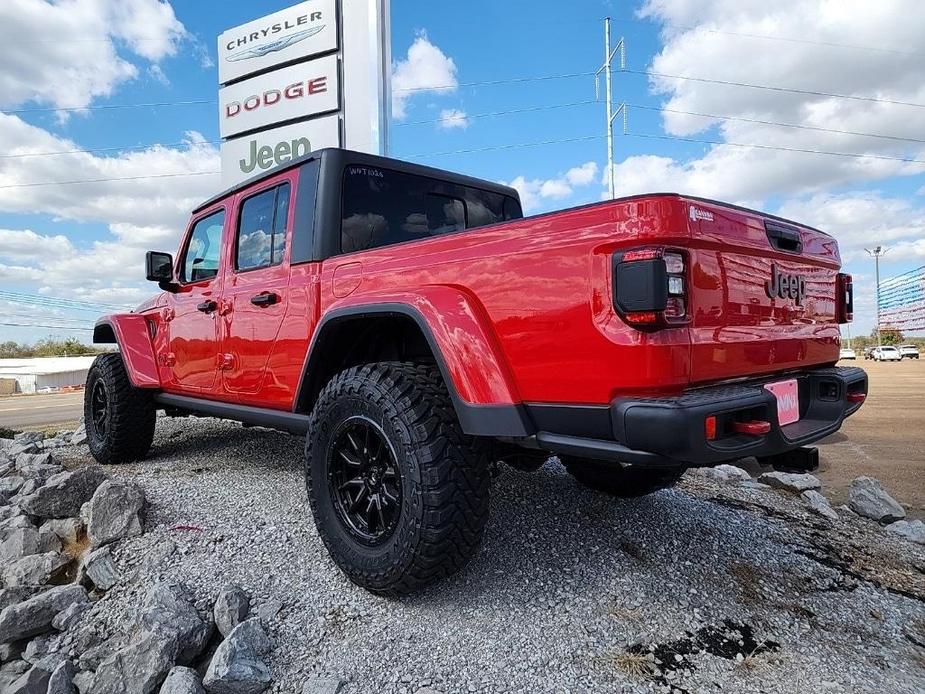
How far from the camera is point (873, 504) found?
3914 millimetres

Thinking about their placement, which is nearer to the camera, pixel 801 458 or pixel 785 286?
pixel 785 286

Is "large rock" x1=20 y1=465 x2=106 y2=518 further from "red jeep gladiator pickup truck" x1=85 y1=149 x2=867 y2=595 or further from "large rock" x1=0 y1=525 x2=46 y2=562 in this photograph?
"red jeep gladiator pickup truck" x1=85 y1=149 x2=867 y2=595

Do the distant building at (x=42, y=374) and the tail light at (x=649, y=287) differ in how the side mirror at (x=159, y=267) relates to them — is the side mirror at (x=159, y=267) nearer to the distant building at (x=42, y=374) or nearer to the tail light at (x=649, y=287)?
the tail light at (x=649, y=287)

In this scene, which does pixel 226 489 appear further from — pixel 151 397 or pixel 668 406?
pixel 668 406

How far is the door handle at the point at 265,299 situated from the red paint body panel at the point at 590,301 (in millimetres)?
489

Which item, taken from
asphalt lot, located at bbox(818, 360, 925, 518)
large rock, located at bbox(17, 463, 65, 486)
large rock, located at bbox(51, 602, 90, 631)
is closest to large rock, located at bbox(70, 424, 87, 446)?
large rock, located at bbox(17, 463, 65, 486)

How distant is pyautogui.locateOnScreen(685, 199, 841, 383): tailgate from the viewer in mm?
1889

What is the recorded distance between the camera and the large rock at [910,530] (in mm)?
3410

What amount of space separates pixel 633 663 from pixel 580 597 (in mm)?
412

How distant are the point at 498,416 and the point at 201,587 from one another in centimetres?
160

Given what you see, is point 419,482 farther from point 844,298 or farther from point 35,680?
point 844,298

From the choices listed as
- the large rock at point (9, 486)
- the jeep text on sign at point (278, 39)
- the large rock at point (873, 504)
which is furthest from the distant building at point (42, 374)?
the large rock at point (873, 504)

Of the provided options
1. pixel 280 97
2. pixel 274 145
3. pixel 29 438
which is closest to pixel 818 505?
pixel 29 438

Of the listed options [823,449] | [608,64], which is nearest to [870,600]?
[823,449]
